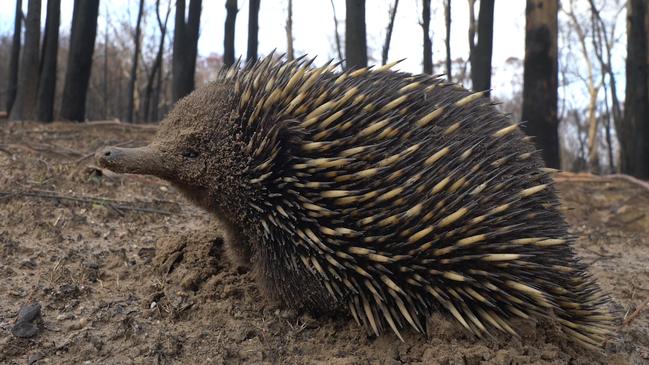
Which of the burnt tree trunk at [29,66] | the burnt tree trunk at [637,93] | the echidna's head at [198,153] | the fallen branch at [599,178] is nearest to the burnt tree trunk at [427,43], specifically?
the burnt tree trunk at [637,93]

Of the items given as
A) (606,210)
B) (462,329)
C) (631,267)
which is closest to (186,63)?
(606,210)

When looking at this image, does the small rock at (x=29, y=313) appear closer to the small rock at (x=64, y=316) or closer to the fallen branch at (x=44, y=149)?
the small rock at (x=64, y=316)

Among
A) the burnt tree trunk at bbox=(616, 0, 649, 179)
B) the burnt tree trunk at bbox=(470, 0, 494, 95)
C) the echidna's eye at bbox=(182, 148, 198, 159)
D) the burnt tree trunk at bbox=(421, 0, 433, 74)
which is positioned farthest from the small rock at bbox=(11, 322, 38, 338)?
the burnt tree trunk at bbox=(421, 0, 433, 74)

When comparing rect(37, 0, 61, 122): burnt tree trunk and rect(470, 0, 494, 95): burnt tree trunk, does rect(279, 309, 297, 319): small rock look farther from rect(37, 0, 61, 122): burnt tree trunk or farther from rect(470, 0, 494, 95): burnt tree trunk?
rect(37, 0, 61, 122): burnt tree trunk

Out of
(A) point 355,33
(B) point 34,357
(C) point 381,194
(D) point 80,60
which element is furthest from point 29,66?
(C) point 381,194

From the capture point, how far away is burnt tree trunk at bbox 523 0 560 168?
28.1 ft

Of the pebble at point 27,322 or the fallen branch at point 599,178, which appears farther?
the fallen branch at point 599,178

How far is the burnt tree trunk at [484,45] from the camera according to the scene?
33.7 feet

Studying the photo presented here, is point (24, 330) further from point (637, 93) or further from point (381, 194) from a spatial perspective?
point (637, 93)

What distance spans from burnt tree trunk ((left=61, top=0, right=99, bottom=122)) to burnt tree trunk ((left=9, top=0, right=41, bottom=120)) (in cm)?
62

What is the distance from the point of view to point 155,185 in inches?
246

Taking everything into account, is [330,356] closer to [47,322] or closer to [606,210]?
[47,322]

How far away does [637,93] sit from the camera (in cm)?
1027

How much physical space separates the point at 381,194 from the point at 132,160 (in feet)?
4.26
